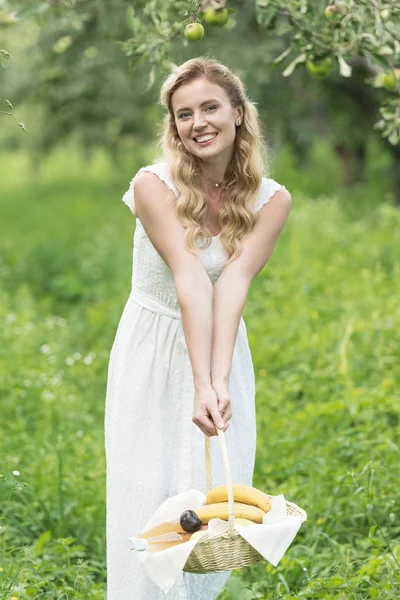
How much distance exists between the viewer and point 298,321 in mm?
6957

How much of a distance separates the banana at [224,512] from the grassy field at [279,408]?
0.71m

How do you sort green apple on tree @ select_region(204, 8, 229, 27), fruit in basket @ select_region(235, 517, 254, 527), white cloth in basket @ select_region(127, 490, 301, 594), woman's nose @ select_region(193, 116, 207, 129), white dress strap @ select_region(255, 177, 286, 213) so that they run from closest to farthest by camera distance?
white cloth in basket @ select_region(127, 490, 301, 594) < fruit in basket @ select_region(235, 517, 254, 527) < woman's nose @ select_region(193, 116, 207, 129) < white dress strap @ select_region(255, 177, 286, 213) < green apple on tree @ select_region(204, 8, 229, 27)

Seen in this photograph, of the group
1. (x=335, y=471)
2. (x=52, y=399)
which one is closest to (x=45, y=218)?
(x=52, y=399)

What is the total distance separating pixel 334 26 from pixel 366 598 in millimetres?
2073

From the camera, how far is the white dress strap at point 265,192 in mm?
3273

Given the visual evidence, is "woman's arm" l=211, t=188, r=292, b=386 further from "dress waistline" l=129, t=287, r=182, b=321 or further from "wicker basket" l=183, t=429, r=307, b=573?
"wicker basket" l=183, t=429, r=307, b=573

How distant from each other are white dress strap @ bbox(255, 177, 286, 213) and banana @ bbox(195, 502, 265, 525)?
3.13 ft

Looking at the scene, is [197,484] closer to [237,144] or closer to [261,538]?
[261,538]

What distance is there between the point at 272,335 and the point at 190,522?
408 centimetres

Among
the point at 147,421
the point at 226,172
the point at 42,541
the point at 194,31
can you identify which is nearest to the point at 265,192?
the point at 226,172

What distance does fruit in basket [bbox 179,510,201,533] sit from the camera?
279 centimetres

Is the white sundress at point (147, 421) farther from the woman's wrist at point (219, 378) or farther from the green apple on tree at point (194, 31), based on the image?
the green apple on tree at point (194, 31)

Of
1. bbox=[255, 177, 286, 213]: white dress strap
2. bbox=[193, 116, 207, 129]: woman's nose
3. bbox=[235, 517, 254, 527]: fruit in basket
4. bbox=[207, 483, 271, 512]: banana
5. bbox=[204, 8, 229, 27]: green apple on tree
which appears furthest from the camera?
bbox=[204, 8, 229, 27]: green apple on tree

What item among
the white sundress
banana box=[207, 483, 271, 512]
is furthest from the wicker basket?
the white sundress
